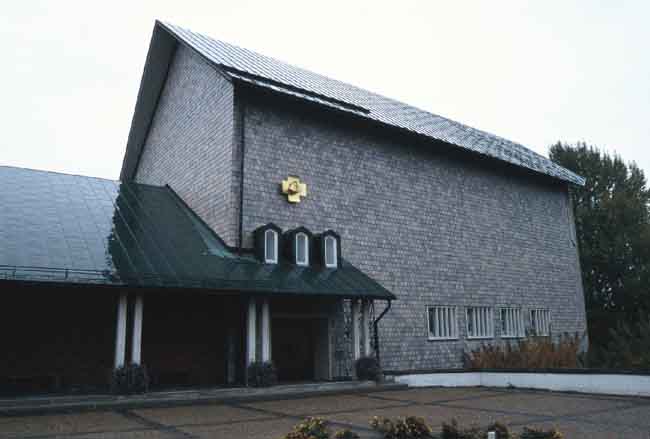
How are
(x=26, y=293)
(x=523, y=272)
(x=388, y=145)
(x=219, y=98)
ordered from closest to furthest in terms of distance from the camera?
(x=26, y=293)
(x=219, y=98)
(x=388, y=145)
(x=523, y=272)

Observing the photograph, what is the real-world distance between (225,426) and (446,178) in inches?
585

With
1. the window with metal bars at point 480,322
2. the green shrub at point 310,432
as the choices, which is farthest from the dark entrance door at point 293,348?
the green shrub at point 310,432

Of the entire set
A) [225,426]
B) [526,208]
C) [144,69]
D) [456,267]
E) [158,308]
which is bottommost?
[225,426]

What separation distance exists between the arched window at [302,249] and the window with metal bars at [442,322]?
5.66 m

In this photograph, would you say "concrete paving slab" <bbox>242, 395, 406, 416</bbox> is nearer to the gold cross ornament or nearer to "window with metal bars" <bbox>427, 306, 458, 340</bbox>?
the gold cross ornament

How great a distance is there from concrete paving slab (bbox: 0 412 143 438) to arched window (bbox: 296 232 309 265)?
22.6ft

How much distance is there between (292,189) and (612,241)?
1020 inches

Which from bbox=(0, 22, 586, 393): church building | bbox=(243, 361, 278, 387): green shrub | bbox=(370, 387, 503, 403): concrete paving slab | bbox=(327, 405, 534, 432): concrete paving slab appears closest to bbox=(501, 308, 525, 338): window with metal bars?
bbox=(0, 22, 586, 393): church building

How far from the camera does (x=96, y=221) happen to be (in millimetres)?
14828

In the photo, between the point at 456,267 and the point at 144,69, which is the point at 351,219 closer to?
the point at 456,267

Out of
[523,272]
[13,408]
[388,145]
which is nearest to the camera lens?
[13,408]

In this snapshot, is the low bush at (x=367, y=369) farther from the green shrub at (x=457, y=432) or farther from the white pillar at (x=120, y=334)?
the green shrub at (x=457, y=432)

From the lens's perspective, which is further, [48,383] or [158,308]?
[158,308]

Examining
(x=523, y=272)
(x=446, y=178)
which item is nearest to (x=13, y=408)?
(x=446, y=178)
